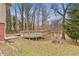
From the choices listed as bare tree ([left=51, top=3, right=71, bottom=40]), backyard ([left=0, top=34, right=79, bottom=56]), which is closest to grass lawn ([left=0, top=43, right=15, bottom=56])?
backyard ([left=0, top=34, right=79, bottom=56])

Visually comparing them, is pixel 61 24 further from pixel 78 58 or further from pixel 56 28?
pixel 78 58

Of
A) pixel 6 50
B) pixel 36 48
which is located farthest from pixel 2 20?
pixel 36 48

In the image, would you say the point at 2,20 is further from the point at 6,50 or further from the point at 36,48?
the point at 36,48

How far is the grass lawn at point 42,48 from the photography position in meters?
3.68

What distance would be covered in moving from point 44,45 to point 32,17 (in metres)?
0.30

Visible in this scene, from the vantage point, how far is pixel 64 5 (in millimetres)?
3676

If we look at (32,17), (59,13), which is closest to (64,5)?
(59,13)

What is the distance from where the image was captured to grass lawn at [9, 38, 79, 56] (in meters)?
3.68

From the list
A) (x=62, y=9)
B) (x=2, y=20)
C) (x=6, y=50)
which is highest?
(x=62, y=9)

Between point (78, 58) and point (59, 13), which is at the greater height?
point (59, 13)

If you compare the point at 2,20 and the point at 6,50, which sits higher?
the point at 2,20

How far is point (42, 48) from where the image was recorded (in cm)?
369

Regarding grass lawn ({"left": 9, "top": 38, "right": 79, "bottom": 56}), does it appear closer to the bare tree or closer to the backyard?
the backyard

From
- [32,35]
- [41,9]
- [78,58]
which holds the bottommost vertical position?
[78,58]
